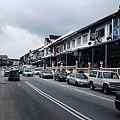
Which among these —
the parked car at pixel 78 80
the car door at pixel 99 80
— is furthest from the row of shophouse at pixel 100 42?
the car door at pixel 99 80

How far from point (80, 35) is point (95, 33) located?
6983 millimetres

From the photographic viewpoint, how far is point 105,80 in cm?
1873

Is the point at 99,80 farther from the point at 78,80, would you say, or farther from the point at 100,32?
the point at 100,32

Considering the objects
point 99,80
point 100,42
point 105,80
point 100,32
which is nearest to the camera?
point 105,80

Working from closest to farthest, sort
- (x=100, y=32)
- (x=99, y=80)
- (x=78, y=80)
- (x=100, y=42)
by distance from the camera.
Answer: (x=99, y=80) < (x=78, y=80) < (x=100, y=42) < (x=100, y=32)

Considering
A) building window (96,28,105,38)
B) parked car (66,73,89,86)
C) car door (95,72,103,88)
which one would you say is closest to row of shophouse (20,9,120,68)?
building window (96,28,105,38)

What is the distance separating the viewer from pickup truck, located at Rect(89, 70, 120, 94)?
17859 mm

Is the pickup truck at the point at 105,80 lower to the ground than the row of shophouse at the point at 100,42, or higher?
lower

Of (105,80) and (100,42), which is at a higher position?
(100,42)

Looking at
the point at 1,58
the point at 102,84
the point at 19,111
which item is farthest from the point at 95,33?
the point at 1,58

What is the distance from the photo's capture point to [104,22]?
107 ft

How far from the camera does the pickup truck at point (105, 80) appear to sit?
17.9 metres

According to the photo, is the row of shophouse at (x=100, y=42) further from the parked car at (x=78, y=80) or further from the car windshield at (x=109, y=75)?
the car windshield at (x=109, y=75)

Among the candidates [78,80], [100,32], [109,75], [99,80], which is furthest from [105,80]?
[100,32]
